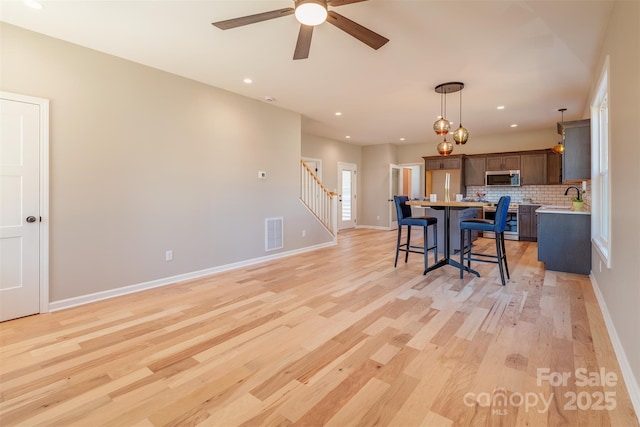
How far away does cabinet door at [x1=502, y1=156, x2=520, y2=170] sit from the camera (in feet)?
24.5

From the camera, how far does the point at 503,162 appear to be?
25.1 feet

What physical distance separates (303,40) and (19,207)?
3.12 m

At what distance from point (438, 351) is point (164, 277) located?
11.2 feet

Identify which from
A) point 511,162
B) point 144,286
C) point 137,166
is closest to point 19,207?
point 137,166

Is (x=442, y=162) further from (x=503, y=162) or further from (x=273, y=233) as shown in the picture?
(x=273, y=233)

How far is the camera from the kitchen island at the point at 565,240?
4109mm

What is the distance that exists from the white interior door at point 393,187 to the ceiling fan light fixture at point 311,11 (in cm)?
760

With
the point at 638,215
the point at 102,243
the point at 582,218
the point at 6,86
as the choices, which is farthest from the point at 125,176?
the point at 582,218

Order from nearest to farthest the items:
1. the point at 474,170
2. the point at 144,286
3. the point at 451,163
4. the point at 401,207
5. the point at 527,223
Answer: the point at 144,286
the point at 401,207
the point at 527,223
the point at 474,170
the point at 451,163

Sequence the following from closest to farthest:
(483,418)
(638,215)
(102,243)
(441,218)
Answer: (483,418), (638,215), (102,243), (441,218)

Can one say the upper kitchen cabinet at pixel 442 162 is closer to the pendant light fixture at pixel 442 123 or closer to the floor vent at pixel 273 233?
the pendant light fixture at pixel 442 123

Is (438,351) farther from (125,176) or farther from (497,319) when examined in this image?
(125,176)

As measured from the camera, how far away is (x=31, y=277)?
9.77 ft

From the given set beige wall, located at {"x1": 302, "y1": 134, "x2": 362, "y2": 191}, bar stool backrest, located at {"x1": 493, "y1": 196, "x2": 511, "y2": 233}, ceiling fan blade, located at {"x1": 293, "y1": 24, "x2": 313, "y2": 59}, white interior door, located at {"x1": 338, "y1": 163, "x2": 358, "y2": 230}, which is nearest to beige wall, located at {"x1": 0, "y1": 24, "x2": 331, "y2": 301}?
ceiling fan blade, located at {"x1": 293, "y1": 24, "x2": 313, "y2": 59}
